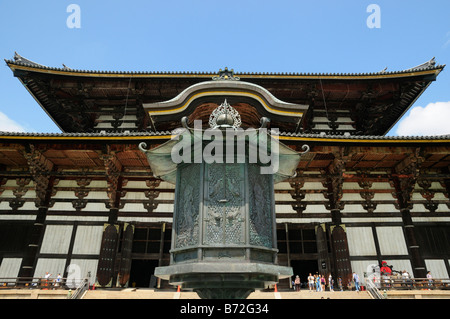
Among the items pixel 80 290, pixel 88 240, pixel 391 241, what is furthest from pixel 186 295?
pixel 391 241

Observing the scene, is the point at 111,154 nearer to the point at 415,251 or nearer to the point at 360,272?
the point at 360,272

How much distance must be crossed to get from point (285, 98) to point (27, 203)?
11.6 metres

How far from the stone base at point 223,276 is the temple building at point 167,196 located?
6101 mm

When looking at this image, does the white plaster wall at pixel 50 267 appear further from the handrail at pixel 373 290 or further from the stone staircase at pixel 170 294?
the handrail at pixel 373 290

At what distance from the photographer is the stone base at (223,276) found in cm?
343

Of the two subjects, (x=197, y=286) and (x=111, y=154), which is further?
(x=111, y=154)

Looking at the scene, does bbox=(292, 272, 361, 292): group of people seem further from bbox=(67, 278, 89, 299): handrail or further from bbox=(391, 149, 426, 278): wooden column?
bbox=(67, 278, 89, 299): handrail

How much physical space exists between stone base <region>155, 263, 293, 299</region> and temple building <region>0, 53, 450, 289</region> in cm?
610

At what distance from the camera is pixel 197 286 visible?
12.4ft

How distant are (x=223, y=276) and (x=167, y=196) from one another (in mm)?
8405

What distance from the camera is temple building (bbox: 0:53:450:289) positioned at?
10203mm

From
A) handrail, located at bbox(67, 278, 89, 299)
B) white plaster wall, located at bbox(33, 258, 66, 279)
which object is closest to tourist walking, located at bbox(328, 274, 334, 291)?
handrail, located at bbox(67, 278, 89, 299)

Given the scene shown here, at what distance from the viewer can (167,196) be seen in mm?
11641
